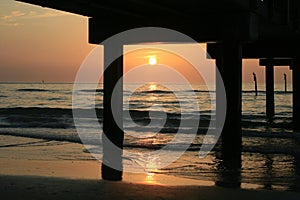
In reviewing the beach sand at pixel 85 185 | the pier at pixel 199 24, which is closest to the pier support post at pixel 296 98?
the pier at pixel 199 24

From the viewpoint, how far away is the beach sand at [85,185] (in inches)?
299

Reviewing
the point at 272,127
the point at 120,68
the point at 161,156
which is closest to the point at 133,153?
the point at 161,156

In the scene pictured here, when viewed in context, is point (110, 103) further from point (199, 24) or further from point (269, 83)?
point (269, 83)

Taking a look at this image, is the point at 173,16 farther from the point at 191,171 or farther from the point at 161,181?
the point at 161,181

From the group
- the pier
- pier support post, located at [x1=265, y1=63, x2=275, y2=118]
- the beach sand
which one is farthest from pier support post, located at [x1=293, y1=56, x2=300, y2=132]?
the beach sand

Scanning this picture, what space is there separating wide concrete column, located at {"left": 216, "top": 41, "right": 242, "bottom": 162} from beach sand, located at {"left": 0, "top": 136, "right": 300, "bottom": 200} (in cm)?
296

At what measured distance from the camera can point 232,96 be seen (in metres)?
12.2

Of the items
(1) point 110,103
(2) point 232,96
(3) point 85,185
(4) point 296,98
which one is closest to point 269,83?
(4) point 296,98

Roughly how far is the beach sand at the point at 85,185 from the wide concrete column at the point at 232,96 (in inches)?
117

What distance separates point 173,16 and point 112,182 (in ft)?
17.4

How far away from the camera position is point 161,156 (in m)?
13.6

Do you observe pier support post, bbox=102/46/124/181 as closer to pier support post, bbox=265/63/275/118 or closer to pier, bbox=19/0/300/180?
pier, bbox=19/0/300/180

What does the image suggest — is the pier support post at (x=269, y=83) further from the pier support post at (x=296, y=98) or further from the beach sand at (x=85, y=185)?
the beach sand at (x=85, y=185)

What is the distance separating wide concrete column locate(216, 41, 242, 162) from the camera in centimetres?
1212
